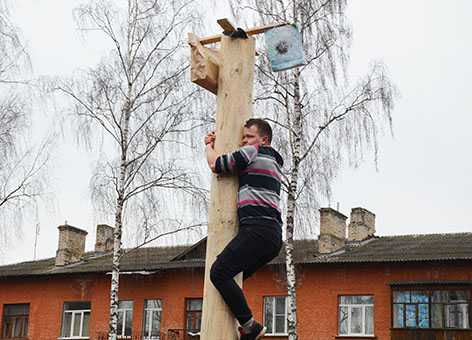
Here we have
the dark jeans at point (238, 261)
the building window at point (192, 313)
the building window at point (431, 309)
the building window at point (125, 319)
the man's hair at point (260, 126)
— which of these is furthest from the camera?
the building window at point (125, 319)

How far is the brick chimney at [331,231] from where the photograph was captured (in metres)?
26.2

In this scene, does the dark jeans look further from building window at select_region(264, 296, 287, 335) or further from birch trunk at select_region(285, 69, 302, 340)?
building window at select_region(264, 296, 287, 335)

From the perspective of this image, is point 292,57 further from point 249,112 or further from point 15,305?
point 15,305

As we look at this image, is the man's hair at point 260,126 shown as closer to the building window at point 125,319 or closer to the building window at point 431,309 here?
the building window at point 431,309

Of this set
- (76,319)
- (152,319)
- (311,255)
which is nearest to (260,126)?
(311,255)

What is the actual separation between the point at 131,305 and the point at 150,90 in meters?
10.5

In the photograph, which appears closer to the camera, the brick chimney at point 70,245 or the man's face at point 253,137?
the man's face at point 253,137

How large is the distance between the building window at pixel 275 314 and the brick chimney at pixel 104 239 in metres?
10.6

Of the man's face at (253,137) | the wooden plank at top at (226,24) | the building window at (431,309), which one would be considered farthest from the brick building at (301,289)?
the man's face at (253,137)

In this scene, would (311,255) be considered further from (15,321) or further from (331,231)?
(15,321)

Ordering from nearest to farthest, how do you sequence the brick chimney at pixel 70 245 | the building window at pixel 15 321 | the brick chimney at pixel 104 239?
1. the building window at pixel 15 321
2. the brick chimney at pixel 70 245
3. the brick chimney at pixel 104 239

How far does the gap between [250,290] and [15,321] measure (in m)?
10.3

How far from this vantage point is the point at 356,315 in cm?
2425

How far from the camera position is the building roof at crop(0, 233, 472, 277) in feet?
77.9
